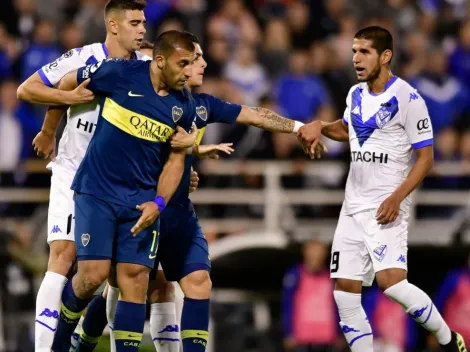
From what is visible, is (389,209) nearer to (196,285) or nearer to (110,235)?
(196,285)

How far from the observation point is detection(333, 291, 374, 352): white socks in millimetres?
9336

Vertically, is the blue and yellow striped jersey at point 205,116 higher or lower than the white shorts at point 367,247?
higher

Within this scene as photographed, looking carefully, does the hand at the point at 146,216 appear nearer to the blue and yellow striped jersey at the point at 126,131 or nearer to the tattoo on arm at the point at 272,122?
the blue and yellow striped jersey at the point at 126,131

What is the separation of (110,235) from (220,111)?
137 cm

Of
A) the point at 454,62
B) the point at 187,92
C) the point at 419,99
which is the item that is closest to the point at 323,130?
the point at 419,99

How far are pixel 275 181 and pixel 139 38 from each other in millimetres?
5695

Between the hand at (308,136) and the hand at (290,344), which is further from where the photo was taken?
the hand at (290,344)

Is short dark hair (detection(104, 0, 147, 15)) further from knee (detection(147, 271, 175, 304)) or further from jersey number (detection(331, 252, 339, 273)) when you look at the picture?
jersey number (detection(331, 252, 339, 273))

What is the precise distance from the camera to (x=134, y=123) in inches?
329

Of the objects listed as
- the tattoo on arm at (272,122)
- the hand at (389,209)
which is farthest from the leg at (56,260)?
the hand at (389,209)

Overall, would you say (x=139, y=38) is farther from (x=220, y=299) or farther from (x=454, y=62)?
(x=454, y=62)

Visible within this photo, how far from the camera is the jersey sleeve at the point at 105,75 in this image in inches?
330

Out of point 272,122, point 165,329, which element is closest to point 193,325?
point 165,329

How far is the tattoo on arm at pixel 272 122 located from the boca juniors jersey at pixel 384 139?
0.56 m
